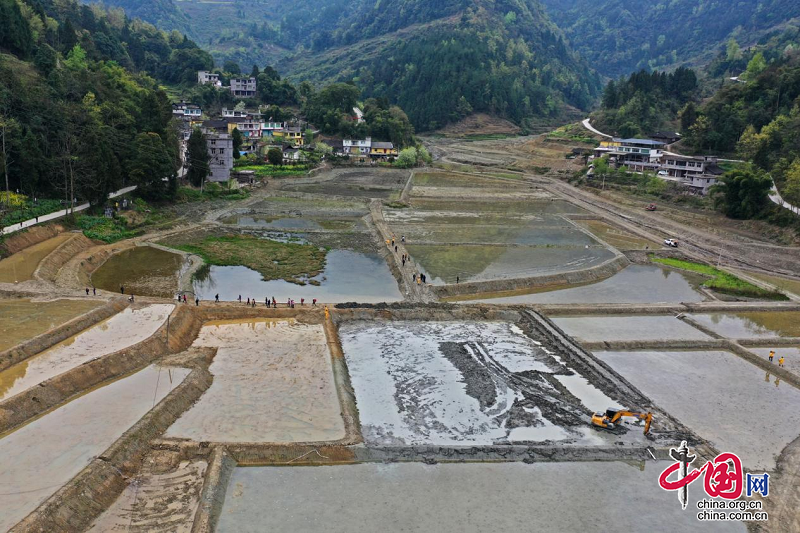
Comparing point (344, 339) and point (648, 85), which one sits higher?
point (648, 85)

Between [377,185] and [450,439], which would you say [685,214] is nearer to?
[377,185]

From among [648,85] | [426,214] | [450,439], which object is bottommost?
[450,439]

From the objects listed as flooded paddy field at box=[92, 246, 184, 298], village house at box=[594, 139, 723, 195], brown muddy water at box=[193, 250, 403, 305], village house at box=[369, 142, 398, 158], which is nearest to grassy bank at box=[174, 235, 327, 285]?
brown muddy water at box=[193, 250, 403, 305]

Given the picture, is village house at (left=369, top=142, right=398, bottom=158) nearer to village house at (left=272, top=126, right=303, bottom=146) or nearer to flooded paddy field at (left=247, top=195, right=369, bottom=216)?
village house at (left=272, top=126, right=303, bottom=146)

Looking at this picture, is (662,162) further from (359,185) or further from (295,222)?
(295,222)

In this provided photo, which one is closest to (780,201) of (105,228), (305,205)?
(305,205)

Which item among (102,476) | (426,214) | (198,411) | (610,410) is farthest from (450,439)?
(426,214)

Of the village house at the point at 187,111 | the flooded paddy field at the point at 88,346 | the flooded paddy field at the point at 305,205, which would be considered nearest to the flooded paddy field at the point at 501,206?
the flooded paddy field at the point at 305,205
